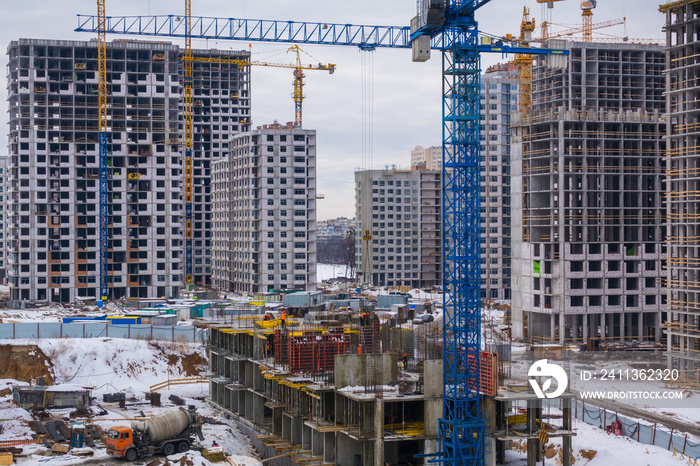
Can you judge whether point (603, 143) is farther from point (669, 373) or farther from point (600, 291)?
point (669, 373)

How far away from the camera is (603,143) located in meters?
81.1

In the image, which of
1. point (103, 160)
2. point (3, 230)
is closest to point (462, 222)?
point (103, 160)

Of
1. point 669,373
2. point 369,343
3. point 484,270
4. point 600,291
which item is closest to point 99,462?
point 369,343

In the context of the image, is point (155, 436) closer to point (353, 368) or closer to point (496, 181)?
point (353, 368)

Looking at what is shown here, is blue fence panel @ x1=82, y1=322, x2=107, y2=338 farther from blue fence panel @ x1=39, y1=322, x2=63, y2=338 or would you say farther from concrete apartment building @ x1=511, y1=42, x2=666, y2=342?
concrete apartment building @ x1=511, y1=42, x2=666, y2=342

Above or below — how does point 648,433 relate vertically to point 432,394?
below

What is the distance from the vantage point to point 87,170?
110812 millimetres

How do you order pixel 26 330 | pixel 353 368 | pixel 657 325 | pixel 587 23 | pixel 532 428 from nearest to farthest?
pixel 532 428 < pixel 353 368 < pixel 26 330 < pixel 657 325 < pixel 587 23

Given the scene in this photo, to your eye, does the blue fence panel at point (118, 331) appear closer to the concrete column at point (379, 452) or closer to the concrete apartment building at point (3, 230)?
the concrete column at point (379, 452)

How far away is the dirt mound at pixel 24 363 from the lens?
219 ft

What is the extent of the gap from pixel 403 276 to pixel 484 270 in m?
19.3

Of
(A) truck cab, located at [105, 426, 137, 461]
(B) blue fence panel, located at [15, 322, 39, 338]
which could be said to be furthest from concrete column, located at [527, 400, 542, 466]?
(B) blue fence panel, located at [15, 322, 39, 338]

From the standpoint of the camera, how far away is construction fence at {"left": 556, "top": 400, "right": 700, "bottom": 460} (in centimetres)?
4309

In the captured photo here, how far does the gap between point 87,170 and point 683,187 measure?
73.6 metres
